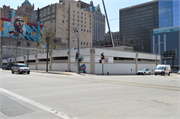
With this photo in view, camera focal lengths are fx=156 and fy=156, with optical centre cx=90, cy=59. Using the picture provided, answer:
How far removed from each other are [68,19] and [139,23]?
75.7 metres

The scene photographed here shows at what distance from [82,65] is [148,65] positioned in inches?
1011

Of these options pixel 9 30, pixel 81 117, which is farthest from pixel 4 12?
pixel 81 117

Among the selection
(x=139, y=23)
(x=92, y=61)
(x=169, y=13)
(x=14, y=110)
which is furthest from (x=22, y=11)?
(x=14, y=110)

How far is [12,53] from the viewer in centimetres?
8244

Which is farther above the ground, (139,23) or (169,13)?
(139,23)

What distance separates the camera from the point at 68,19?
109188 millimetres

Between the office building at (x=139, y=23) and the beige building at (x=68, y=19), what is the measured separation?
179 ft

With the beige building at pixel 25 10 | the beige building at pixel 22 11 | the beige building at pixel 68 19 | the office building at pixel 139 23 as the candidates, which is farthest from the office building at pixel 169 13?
the beige building at pixel 25 10

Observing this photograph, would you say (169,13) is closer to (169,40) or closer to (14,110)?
(169,40)

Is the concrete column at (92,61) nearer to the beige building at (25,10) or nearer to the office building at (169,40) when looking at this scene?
the office building at (169,40)

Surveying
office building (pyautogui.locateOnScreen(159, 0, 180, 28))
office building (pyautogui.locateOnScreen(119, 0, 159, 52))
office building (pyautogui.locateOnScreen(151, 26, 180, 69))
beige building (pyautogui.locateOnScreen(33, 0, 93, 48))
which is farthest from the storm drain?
office building (pyautogui.locateOnScreen(119, 0, 159, 52))

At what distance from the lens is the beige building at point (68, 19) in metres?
104

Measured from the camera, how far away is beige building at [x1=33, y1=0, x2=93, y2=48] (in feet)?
342

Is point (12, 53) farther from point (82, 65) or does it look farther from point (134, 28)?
point (134, 28)
